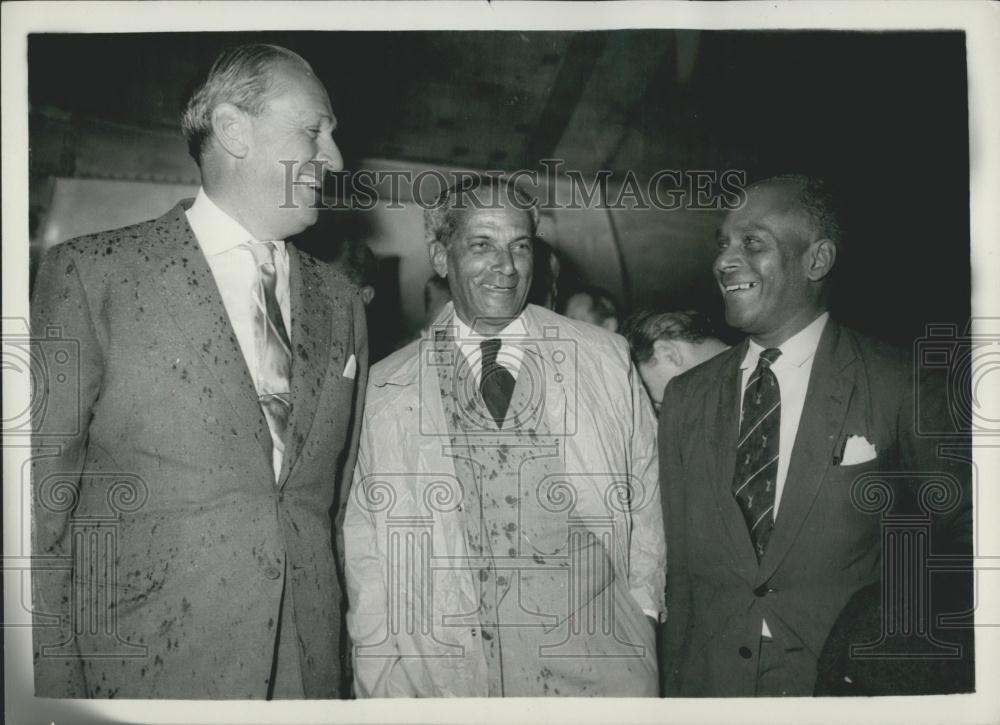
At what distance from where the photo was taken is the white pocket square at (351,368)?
1.95 meters

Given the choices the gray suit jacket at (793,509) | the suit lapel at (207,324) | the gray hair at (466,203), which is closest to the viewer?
the suit lapel at (207,324)

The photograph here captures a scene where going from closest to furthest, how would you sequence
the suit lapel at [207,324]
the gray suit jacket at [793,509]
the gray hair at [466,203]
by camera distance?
the suit lapel at [207,324] < the gray suit jacket at [793,509] < the gray hair at [466,203]

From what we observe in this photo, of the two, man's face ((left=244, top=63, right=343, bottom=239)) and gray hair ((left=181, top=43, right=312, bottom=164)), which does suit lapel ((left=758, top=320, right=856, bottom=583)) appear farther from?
gray hair ((left=181, top=43, right=312, bottom=164))

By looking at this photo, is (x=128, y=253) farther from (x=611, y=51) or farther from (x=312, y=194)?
(x=611, y=51)

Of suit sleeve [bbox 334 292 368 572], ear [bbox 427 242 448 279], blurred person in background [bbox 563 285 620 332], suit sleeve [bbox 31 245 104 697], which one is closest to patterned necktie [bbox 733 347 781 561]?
blurred person in background [bbox 563 285 620 332]

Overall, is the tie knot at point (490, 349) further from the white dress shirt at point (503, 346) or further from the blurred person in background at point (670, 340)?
the blurred person in background at point (670, 340)

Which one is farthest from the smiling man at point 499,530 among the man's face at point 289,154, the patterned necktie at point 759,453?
the man's face at point 289,154

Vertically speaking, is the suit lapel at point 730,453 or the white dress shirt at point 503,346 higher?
the white dress shirt at point 503,346

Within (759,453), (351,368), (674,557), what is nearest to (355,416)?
(351,368)

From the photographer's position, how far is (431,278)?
6.82 ft

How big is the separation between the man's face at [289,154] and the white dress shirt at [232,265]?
0.06 metres

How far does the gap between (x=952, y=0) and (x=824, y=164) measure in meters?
0.55

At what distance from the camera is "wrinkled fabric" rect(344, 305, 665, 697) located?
77.8 inches

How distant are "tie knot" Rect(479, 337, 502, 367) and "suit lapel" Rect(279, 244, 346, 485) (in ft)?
1.05
